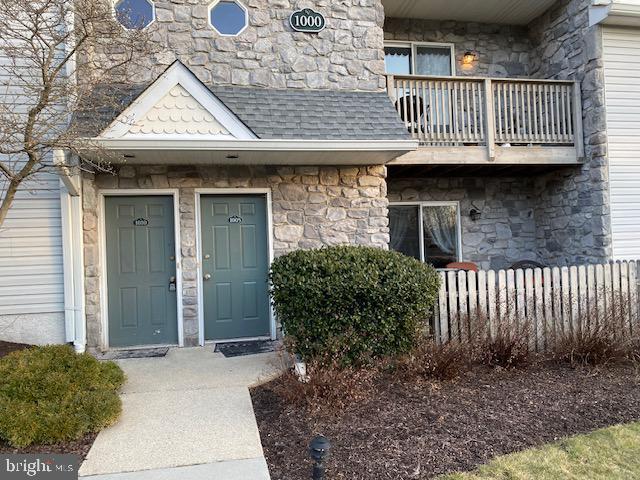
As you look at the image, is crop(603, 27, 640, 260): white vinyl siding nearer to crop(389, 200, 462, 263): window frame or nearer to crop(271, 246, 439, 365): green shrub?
crop(389, 200, 462, 263): window frame

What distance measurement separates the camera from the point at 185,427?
346 cm

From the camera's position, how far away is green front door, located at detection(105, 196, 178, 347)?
229 inches

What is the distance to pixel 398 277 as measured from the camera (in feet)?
14.6

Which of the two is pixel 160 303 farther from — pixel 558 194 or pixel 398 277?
pixel 558 194

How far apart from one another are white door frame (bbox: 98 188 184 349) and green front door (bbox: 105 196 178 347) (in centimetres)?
5

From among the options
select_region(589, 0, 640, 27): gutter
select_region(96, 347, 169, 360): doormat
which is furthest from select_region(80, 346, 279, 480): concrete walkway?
select_region(589, 0, 640, 27): gutter

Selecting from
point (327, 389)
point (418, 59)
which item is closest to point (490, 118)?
point (418, 59)

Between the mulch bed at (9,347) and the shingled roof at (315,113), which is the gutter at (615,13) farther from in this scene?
the mulch bed at (9,347)

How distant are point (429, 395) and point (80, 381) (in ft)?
10.4

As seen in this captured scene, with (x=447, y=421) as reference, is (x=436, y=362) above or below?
above

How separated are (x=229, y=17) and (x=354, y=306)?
4.65 meters

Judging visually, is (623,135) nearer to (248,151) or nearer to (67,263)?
(248,151)

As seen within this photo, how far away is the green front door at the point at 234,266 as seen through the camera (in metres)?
6.02

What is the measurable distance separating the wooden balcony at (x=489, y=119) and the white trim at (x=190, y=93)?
2.80 meters
